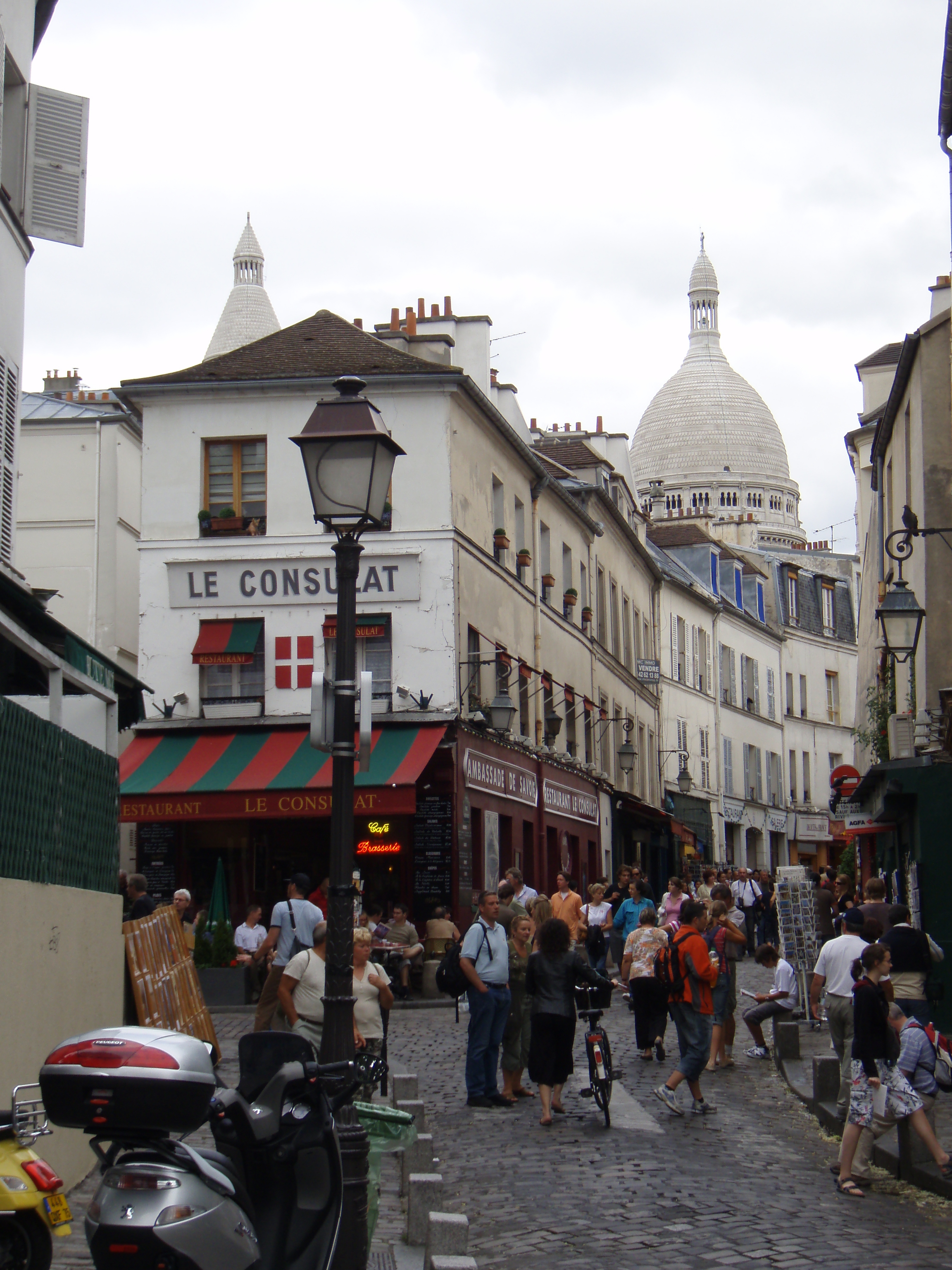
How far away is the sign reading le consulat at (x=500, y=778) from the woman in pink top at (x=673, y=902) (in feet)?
20.4

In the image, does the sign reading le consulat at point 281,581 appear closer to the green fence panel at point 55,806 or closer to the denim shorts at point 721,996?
the denim shorts at point 721,996

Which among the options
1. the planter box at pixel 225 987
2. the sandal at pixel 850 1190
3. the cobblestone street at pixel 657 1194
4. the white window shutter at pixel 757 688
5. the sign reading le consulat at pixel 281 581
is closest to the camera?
the cobblestone street at pixel 657 1194

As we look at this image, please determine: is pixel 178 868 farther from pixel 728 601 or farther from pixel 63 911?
pixel 728 601

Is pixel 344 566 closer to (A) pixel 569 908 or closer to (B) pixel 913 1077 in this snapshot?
(B) pixel 913 1077

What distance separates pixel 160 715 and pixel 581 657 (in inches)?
471

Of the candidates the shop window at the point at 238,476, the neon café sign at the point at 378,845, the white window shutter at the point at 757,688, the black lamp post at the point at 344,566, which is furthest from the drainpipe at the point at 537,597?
the white window shutter at the point at 757,688

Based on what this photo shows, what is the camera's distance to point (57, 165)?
1238 cm

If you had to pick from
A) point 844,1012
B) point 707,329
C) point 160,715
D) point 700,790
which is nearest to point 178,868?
point 160,715

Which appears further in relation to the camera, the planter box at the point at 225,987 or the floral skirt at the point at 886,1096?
the planter box at the point at 225,987

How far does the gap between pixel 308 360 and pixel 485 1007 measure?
15.7 m

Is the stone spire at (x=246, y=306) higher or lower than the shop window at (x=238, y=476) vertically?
higher

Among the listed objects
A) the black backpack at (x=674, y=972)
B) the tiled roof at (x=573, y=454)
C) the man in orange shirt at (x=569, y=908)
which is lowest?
the black backpack at (x=674, y=972)

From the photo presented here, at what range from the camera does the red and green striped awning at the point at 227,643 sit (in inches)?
991

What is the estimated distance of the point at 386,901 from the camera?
2508cm
